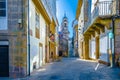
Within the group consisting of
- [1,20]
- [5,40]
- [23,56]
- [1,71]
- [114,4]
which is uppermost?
[114,4]

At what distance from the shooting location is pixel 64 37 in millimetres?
70250

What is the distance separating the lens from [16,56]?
41.3 feet

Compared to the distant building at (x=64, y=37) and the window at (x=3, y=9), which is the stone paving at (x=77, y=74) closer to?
the window at (x=3, y=9)

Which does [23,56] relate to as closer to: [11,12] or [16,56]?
[16,56]

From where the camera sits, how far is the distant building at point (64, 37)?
65369 millimetres

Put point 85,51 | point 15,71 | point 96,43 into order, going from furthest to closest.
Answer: point 85,51 < point 96,43 < point 15,71

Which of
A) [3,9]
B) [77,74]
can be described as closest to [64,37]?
[77,74]

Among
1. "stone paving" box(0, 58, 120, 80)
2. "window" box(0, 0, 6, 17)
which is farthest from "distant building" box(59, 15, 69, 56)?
"window" box(0, 0, 6, 17)

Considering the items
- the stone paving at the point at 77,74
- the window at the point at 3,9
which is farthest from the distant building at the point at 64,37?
the window at the point at 3,9

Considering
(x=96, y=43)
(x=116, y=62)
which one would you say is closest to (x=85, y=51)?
(x=96, y=43)

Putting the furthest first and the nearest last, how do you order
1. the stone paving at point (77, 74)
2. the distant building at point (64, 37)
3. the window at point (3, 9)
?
the distant building at point (64, 37)
the window at point (3, 9)
the stone paving at point (77, 74)

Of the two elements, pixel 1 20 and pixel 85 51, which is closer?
pixel 1 20

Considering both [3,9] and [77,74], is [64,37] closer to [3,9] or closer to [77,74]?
[77,74]

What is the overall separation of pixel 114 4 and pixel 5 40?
809 cm
